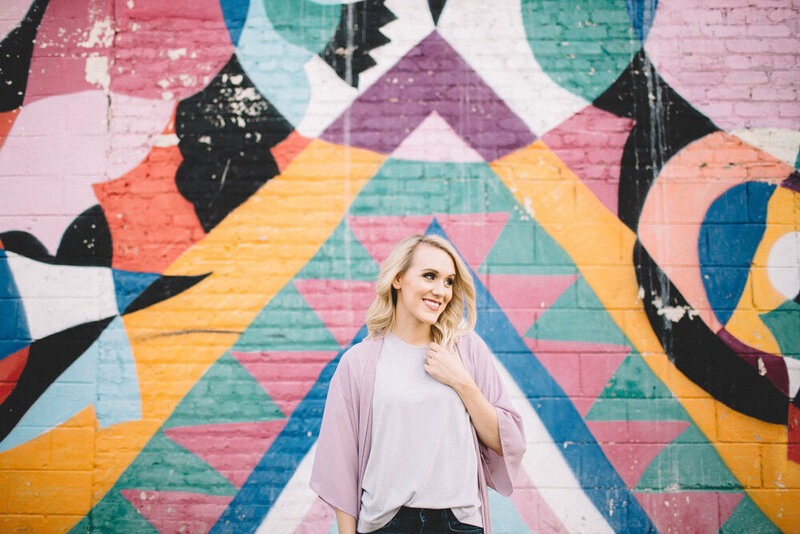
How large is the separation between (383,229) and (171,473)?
200 cm

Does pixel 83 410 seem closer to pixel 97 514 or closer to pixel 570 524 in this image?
pixel 97 514

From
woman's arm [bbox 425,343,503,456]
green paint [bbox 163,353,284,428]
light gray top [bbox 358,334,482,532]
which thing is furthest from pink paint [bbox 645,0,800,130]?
green paint [bbox 163,353,284,428]

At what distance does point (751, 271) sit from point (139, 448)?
399cm

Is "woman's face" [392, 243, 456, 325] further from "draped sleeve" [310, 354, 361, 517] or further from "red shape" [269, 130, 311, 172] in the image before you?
"red shape" [269, 130, 311, 172]

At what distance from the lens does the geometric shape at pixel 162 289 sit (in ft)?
10.00

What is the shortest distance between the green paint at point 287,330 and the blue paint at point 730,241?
2.41 meters

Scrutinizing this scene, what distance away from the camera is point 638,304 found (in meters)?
3.00

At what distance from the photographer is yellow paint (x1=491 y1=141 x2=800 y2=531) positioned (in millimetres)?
2855

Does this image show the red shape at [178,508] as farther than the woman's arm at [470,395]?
Yes

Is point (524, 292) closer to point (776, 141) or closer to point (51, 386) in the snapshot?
point (776, 141)

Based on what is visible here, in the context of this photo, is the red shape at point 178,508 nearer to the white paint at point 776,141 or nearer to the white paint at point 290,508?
the white paint at point 290,508

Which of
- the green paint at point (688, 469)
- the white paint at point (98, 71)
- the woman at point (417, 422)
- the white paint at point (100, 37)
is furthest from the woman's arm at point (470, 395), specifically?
the white paint at point (100, 37)

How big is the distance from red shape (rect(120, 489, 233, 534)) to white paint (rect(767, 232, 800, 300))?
366 centimetres

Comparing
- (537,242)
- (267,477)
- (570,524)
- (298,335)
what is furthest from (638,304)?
(267,477)
